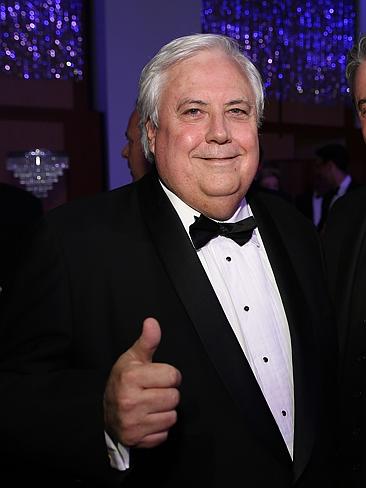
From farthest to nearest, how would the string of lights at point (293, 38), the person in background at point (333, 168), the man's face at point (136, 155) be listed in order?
the string of lights at point (293, 38) → the person in background at point (333, 168) → the man's face at point (136, 155)

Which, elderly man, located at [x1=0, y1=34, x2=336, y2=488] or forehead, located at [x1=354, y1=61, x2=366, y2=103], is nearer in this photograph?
elderly man, located at [x1=0, y1=34, x2=336, y2=488]

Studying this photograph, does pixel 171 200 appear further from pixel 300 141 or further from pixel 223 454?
pixel 300 141

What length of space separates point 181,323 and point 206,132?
45cm

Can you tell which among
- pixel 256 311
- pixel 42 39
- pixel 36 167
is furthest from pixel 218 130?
pixel 42 39

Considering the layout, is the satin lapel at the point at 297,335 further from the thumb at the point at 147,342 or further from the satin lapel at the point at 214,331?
the thumb at the point at 147,342

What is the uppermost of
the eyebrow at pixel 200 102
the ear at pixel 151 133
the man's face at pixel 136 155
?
the eyebrow at pixel 200 102

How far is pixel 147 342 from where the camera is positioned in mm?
1245

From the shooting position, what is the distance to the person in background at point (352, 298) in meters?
1.84

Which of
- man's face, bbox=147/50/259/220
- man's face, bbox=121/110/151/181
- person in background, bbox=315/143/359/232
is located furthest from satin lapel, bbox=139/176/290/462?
person in background, bbox=315/143/359/232

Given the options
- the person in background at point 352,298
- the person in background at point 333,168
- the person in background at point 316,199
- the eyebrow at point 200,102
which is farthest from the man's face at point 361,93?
the person in background at point 316,199

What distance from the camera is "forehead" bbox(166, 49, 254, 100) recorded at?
164 cm

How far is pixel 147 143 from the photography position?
5.90 feet

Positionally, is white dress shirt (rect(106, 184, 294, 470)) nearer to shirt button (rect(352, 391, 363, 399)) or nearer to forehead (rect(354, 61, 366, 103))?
shirt button (rect(352, 391, 363, 399))

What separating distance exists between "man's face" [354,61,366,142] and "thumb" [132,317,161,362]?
3.50 ft
